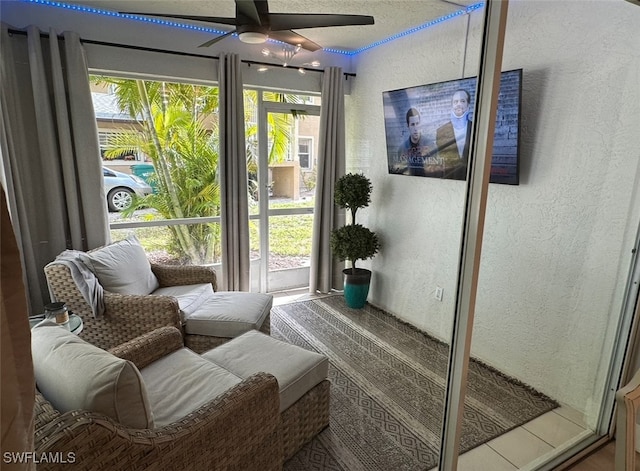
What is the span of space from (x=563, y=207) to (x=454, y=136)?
731 millimetres

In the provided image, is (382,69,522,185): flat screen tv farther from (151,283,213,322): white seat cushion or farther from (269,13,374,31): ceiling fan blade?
(151,283,213,322): white seat cushion

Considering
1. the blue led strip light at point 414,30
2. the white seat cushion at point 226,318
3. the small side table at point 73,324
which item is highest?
the blue led strip light at point 414,30

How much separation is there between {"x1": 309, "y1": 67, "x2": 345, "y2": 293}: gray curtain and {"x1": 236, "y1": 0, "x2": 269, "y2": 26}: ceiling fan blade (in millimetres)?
1917

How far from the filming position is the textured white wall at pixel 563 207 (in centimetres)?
183

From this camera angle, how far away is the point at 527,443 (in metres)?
1.92

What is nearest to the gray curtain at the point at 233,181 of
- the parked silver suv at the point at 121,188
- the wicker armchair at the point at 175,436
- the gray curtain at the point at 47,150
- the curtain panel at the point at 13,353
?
the parked silver suv at the point at 121,188

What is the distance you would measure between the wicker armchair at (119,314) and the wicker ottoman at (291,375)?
20.5 inches

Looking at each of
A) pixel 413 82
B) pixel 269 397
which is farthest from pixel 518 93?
pixel 269 397

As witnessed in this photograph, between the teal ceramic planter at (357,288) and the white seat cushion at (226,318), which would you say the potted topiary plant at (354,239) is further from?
the white seat cushion at (226,318)

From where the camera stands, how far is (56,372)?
1.11m

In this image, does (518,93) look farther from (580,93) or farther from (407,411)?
(407,411)

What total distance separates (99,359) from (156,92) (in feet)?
9.07

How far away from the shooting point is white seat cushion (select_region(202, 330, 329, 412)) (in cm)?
173

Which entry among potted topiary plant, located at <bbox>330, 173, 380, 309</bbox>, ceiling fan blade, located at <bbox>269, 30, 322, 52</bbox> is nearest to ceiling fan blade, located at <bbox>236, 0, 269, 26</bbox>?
ceiling fan blade, located at <bbox>269, 30, 322, 52</bbox>
